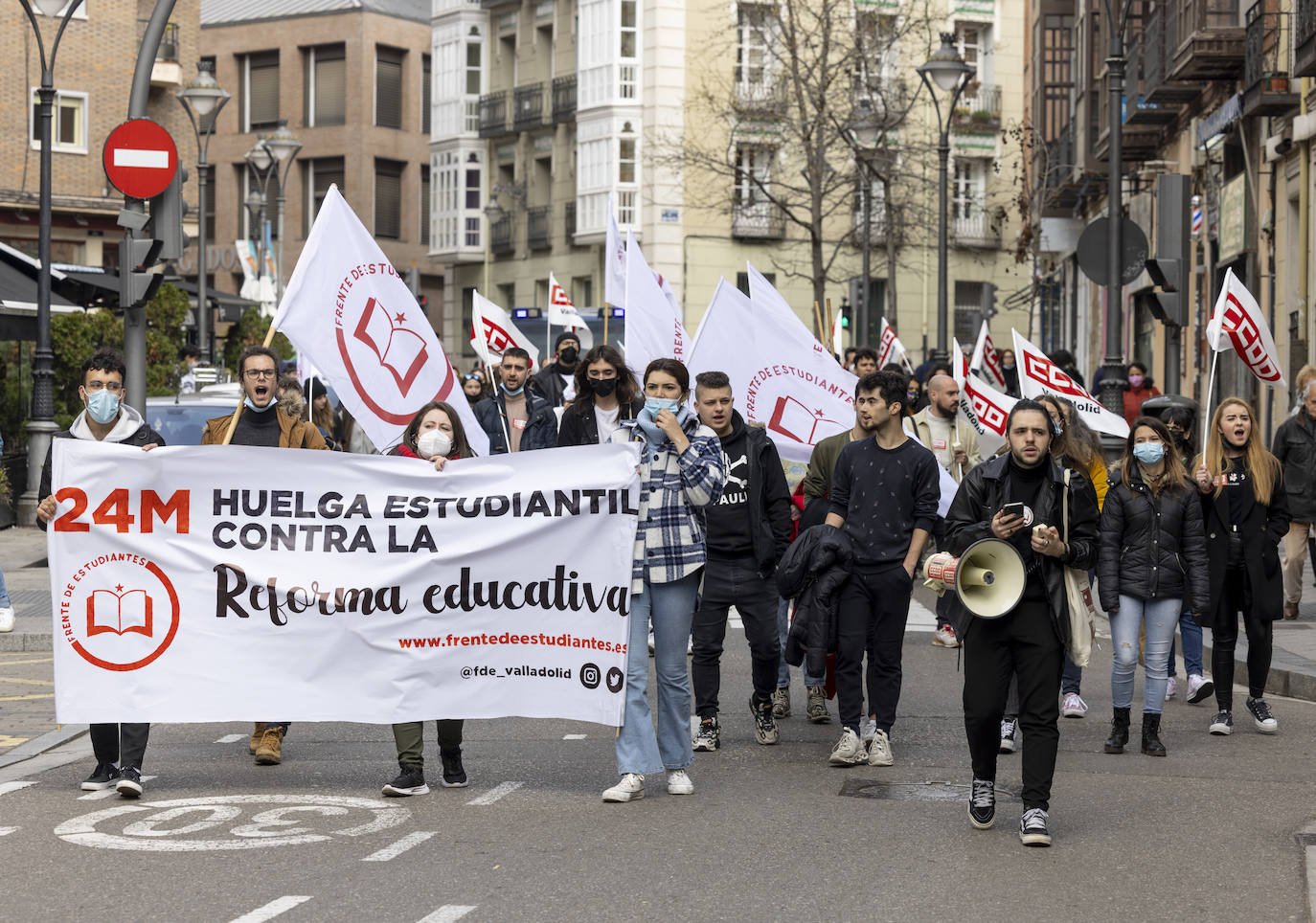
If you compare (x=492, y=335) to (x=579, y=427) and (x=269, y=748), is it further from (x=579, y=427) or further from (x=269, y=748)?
(x=269, y=748)

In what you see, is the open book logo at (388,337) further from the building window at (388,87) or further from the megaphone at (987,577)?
the building window at (388,87)

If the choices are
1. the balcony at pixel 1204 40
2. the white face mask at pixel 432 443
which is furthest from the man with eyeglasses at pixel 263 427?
the balcony at pixel 1204 40

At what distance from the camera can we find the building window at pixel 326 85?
71.8 m

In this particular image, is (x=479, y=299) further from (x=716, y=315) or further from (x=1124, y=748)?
(x=1124, y=748)

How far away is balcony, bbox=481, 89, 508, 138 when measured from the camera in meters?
60.5

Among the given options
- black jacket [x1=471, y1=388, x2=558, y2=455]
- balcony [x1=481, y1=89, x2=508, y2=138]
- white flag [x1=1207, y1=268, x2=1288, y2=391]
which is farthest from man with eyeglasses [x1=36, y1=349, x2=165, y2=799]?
balcony [x1=481, y1=89, x2=508, y2=138]

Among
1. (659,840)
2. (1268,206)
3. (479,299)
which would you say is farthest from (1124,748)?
(1268,206)

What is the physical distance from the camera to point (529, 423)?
42.8 ft

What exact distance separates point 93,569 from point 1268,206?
67.8ft

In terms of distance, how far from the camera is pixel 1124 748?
34.0 feet

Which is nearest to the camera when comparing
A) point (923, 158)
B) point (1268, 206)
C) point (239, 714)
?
point (239, 714)

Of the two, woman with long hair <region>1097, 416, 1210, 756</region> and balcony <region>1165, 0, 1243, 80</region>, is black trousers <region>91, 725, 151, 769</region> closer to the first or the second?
woman with long hair <region>1097, 416, 1210, 756</region>

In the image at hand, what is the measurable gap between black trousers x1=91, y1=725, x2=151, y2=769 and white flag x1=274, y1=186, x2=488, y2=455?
2788 millimetres

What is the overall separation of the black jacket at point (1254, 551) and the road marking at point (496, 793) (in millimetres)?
4450
